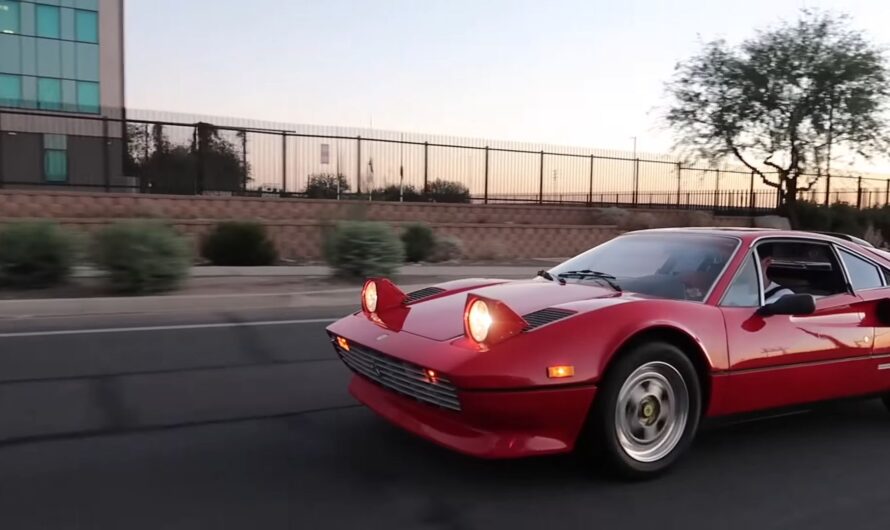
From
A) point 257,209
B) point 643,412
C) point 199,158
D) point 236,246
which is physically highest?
point 199,158

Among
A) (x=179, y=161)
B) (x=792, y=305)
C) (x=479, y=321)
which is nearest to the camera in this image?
(x=479, y=321)

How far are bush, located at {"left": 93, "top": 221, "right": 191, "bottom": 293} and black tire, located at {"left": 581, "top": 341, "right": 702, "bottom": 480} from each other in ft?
26.4

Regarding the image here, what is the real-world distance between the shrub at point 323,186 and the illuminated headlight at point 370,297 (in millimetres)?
15781

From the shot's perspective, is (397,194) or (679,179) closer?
(397,194)

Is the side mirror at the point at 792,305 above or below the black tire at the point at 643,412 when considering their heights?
above

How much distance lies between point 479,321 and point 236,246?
11.5m

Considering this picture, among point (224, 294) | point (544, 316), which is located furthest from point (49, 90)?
point (544, 316)

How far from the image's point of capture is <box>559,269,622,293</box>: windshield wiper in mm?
4816

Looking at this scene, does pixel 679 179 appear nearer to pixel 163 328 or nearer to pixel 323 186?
pixel 323 186

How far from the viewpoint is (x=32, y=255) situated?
1053 cm

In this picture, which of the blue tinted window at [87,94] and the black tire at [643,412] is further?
the blue tinted window at [87,94]

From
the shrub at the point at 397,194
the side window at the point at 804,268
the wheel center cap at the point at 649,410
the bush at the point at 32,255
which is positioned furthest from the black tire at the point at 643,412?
A: the shrub at the point at 397,194

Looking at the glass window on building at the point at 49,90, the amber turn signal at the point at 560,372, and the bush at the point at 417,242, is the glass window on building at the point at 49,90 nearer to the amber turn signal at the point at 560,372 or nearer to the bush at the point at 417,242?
the bush at the point at 417,242

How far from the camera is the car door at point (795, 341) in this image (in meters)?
4.38
